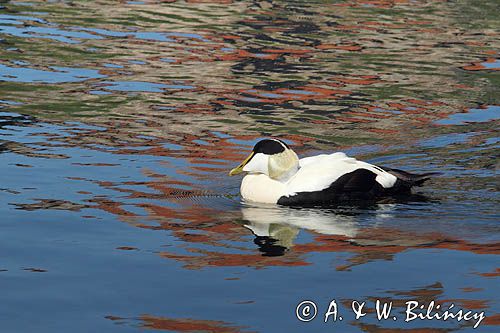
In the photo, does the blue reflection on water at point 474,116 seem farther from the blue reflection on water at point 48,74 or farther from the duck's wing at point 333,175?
the blue reflection on water at point 48,74

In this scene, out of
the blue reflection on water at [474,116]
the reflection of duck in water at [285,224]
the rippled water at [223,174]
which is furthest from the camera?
the blue reflection on water at [474,116]

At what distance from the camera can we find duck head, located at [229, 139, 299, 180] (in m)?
10.5

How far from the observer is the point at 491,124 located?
15.0m

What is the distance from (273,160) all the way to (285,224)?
0.98 m

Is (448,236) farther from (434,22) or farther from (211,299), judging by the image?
(434,22)

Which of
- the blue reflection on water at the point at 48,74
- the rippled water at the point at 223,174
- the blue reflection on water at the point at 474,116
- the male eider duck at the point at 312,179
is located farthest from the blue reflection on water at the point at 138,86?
the male eider duck at the point at 312,179

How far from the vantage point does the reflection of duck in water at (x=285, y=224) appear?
29.6 ft

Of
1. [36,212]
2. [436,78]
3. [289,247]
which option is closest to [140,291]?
[289,247]

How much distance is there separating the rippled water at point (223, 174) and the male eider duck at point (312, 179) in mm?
195

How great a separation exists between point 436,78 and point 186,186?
976cm

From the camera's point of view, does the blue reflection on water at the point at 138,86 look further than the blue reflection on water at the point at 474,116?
Yes

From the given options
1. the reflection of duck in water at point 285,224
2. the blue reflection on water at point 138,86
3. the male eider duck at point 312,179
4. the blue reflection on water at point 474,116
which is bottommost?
the blue reflection on water at point 138,86

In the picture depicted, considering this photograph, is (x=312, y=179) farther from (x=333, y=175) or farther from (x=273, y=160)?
(x=273, y=160)

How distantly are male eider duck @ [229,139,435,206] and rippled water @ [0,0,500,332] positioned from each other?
0.64 feet
